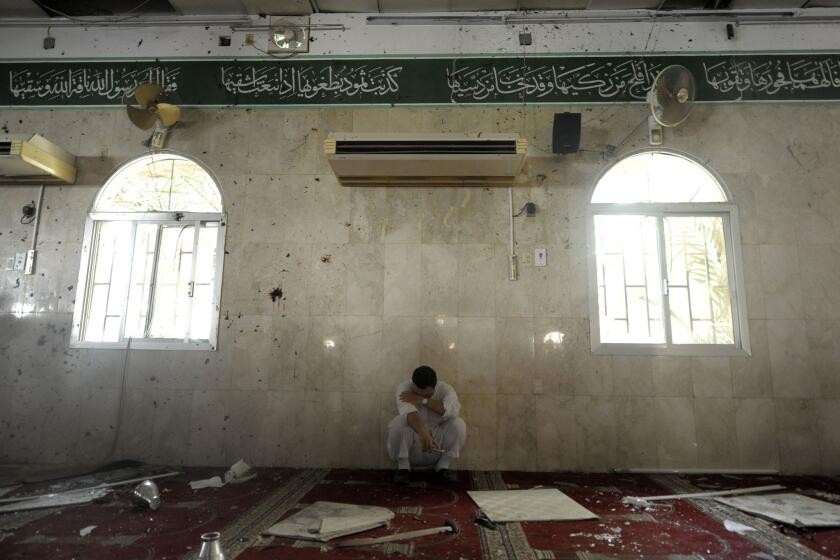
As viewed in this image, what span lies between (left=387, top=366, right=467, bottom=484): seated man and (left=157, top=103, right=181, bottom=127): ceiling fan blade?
9.80ft

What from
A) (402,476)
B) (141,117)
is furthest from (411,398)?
(141,117)

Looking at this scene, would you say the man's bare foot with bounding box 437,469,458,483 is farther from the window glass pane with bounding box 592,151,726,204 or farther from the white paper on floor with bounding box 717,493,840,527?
the window glass pane with bounding box 592,151,726,204

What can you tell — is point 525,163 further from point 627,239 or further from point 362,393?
point 362,393

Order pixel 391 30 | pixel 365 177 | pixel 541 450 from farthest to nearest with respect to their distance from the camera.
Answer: pixel 391 30
pixel 365 177
pixel 541 450

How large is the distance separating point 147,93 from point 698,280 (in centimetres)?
478

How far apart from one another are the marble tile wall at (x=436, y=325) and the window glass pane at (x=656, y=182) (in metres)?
0.14

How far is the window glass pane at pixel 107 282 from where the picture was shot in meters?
3.83

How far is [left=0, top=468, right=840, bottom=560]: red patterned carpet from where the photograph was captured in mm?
1974

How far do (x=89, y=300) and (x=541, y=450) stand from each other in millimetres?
3920

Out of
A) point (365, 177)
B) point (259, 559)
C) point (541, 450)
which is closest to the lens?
point (259, 559)

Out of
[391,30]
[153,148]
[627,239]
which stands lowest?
[627,239]

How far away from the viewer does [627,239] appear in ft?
12.4

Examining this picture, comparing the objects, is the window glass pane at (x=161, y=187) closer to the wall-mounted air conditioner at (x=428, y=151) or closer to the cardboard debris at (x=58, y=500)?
the wall-mounted air conditioner at (x=428, y=151)

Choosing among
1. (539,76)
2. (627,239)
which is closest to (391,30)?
(539,76)
